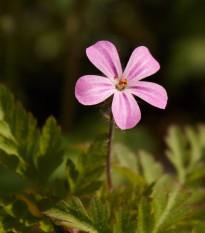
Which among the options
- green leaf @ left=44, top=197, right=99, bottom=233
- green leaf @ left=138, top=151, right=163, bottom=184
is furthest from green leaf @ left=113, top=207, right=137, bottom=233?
green leaf @ left=138, top=151, right=163, bottom=184

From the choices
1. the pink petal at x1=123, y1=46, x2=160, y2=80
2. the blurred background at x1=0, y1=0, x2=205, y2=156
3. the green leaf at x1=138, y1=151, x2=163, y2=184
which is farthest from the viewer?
the blurred background at x1=0, y1=0, x2=205, y2=156

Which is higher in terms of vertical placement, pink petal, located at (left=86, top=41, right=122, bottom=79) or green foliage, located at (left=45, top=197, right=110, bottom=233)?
pink petal, located at (left=86, top=41, right=122, bottom=79)

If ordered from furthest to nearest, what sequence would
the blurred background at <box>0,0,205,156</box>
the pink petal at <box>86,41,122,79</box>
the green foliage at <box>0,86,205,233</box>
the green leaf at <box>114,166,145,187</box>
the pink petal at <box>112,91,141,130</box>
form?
the blurred background at <box>0,0,205,156</box>, the green leaf at <box>114,166,145,187</box>, the pink petal at <box>86,41,122,79</box>, the green foliage at <box>0,86,205,233</box>, the pink petal at <box>112,91,141,130</box>

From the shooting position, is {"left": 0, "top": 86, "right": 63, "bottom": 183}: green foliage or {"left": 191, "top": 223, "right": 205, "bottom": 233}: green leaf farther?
{"left": 0, "top": 86, "right": 63, "bottom": 183}: green foliage

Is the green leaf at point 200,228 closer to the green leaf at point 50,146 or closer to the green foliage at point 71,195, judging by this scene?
the green foliage at point 71,195

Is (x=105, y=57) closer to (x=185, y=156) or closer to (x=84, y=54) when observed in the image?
(x=185, y=156)

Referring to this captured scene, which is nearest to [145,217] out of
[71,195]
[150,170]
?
[71,195]

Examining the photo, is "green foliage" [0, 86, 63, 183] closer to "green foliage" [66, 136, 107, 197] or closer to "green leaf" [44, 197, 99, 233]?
"green foliage" [66, 136, 107, 197]

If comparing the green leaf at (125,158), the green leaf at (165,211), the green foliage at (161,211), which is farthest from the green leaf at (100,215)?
the green leaf at (125,158)
